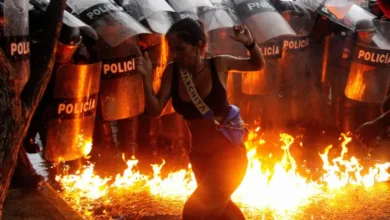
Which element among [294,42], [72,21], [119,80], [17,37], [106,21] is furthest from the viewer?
[294,42]

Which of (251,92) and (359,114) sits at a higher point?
(251,92)

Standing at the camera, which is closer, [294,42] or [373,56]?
[373,56]

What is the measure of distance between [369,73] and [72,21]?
176 inches

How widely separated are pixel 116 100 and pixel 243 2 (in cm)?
251

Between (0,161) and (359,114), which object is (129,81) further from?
(359,114)

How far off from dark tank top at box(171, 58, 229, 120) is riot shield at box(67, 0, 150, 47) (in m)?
1.73

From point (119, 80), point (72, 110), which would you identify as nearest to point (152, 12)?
point (119, 80)

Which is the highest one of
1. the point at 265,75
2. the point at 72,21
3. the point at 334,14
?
the point at 72,21

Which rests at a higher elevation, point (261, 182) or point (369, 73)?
point (369, 73)

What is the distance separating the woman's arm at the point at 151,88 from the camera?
3.80 m

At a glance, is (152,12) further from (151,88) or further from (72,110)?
(151,88)

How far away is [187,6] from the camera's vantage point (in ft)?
21.4

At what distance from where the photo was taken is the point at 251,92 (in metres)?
7.34

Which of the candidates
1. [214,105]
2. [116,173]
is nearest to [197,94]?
[214,105]
